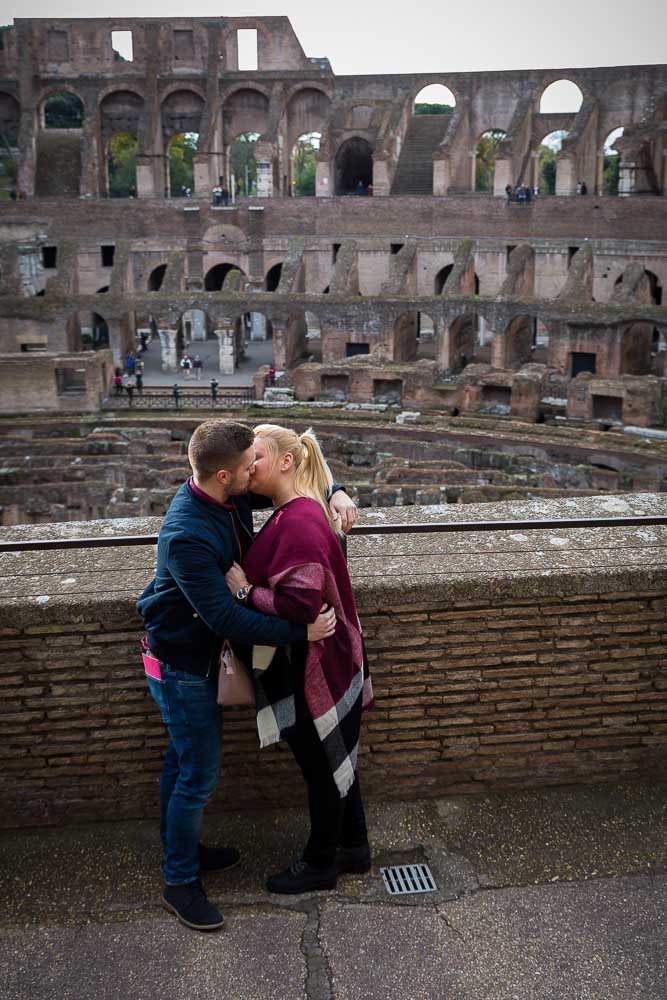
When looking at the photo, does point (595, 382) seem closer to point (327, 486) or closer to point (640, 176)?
point (640, 176)

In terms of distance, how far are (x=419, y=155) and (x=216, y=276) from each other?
927cm

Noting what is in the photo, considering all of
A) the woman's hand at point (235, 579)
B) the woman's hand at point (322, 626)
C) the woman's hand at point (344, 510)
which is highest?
the woman's hand at point (344, 510)

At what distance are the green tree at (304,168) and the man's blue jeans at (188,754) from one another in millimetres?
59459

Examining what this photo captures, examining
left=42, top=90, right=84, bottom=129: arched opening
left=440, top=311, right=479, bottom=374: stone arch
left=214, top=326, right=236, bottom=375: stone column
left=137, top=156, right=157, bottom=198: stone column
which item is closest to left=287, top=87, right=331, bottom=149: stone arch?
left=137, top=156, right=157, bottom=198: stone column

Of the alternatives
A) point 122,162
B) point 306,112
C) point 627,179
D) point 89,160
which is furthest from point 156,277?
point 122,162

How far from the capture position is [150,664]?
13.2ft

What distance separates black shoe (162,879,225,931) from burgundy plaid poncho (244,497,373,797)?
2.08 ft

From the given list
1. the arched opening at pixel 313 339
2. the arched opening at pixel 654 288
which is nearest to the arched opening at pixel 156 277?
the arched opening at pixel 313 339

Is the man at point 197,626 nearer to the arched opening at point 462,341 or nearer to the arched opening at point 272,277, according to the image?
the arched opening at point 462,341

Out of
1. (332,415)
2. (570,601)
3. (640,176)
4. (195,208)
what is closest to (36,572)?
(570,601)

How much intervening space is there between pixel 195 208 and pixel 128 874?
3555cm

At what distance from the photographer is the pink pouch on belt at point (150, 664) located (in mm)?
4007

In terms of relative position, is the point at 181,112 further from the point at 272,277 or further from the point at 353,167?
the point at 272,277

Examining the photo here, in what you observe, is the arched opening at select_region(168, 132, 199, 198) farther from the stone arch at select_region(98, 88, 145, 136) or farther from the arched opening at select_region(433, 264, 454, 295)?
the arched opening at select_region(433, 264, 454, 295)
